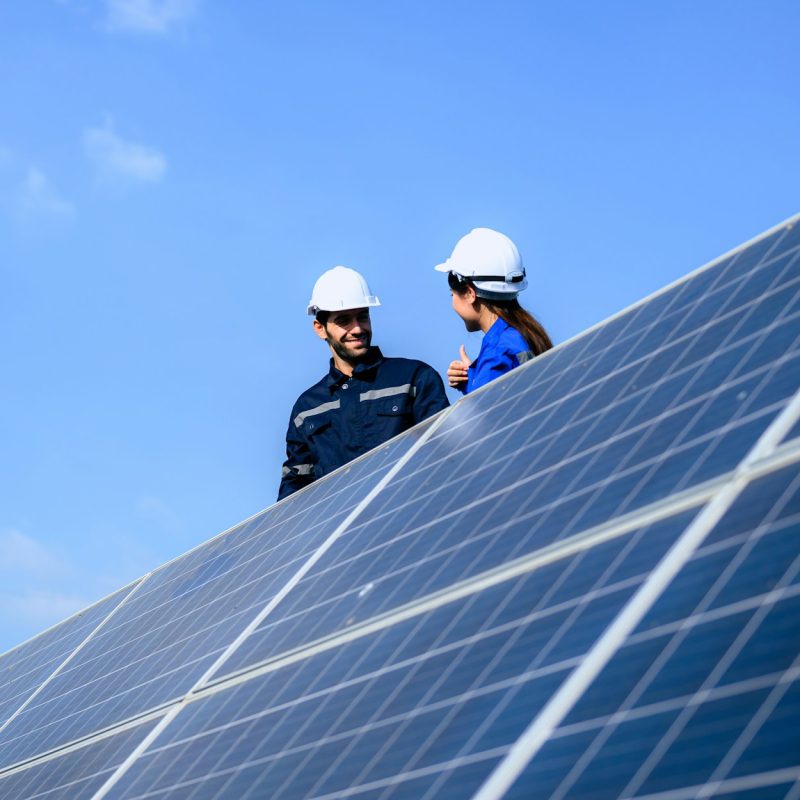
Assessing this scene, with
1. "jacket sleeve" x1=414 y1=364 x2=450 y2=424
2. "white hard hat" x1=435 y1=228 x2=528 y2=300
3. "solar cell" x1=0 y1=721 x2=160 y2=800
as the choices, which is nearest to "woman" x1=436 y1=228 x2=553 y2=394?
"white hard hat" x1=435 y1=228 x2=528 y2=300

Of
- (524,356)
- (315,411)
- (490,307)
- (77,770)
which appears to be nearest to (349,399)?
(315,411)

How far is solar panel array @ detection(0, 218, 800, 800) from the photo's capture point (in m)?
3.66

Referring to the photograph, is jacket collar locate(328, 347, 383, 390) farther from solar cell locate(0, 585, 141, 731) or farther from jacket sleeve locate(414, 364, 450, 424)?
solar cell locate(0, 585, 141, 731)

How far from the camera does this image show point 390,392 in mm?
10633

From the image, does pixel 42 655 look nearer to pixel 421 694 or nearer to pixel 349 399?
pixel 349 399

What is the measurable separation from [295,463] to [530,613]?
6483mm

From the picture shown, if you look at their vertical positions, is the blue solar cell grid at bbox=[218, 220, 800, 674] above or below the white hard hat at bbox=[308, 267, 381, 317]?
below

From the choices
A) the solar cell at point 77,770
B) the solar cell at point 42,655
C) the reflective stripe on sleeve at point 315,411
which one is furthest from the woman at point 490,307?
the solar cell at point 42,655

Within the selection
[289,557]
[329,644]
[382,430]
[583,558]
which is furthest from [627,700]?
[382,430]

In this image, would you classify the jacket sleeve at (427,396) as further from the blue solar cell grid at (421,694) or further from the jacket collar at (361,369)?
the blue solar cell grid at (421,694)

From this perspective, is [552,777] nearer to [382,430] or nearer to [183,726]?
[183,726]

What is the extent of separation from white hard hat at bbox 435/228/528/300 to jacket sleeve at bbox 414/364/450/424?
3.21 feet

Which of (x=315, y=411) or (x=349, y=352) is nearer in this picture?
(x=349, y=352)

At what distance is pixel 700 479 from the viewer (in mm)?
4922
